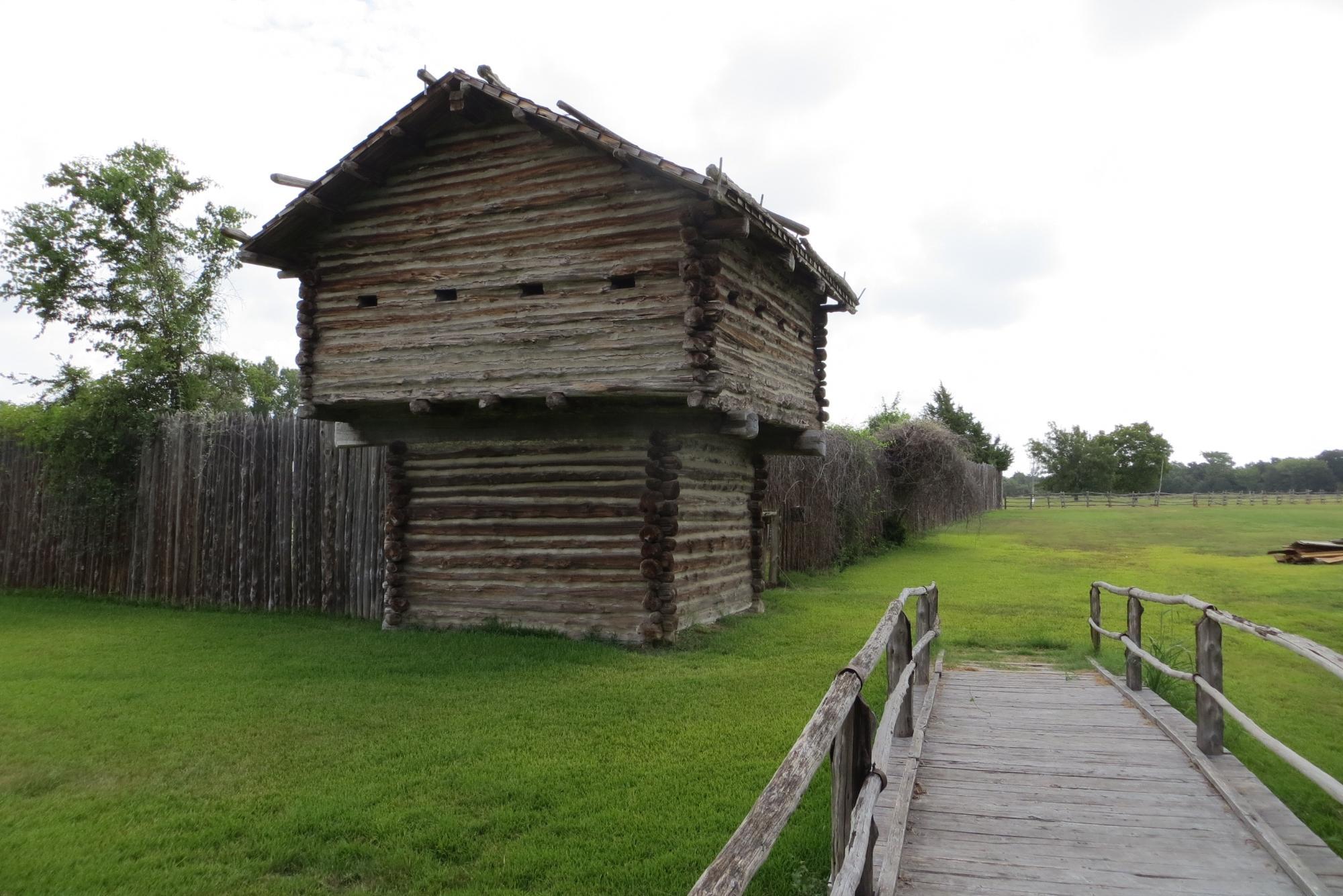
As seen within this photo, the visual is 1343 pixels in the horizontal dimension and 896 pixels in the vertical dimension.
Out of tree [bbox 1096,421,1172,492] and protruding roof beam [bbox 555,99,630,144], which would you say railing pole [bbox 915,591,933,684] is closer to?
protruding roof beam [bbox 555,99,630,144]

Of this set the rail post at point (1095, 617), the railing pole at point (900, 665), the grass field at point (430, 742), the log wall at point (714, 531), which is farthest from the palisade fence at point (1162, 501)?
the railing pole at point (900, 665)

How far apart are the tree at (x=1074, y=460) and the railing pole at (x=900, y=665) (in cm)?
7117

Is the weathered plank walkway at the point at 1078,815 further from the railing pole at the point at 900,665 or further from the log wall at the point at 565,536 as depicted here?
the log wall at the point at 565,536

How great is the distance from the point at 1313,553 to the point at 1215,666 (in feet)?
62.6

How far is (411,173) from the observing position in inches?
438

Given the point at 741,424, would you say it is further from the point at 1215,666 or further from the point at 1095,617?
the point at 1215,666

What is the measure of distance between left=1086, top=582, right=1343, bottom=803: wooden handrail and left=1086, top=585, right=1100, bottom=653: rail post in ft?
5.14

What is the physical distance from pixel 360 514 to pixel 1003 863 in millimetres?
10819

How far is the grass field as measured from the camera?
14.7ft

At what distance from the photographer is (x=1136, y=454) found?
236 ft

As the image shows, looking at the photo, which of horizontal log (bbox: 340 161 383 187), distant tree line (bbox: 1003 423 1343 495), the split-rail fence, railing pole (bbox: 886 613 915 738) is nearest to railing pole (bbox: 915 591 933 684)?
railing pole (bbox: 886 613 915 738)

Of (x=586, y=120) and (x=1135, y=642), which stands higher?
(x=586, y=120)

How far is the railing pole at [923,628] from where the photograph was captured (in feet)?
25.0

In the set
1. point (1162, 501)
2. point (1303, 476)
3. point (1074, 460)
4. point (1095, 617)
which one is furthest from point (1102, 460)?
point (1095, 617)
